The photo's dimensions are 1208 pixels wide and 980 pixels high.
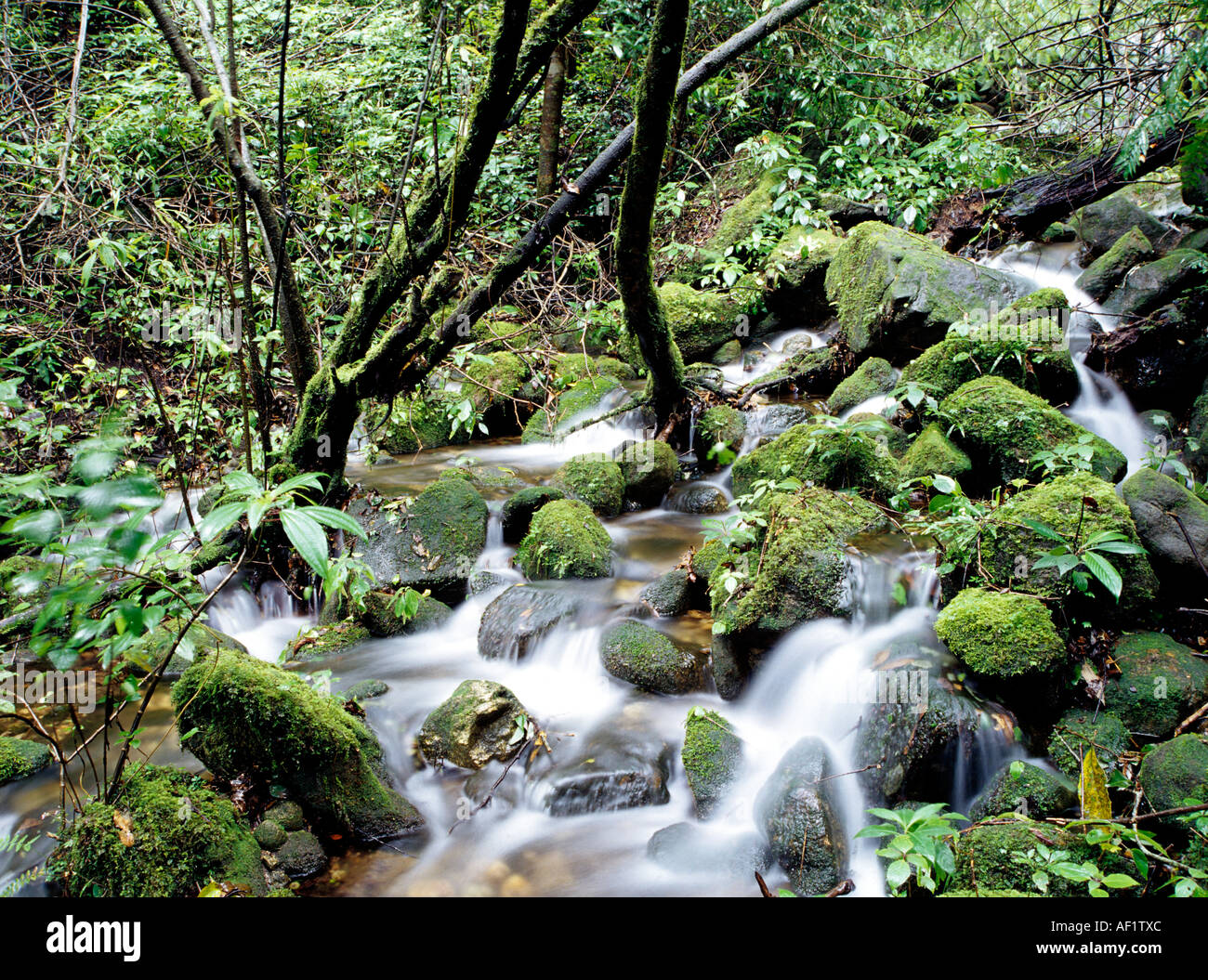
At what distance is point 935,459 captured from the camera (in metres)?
5.41

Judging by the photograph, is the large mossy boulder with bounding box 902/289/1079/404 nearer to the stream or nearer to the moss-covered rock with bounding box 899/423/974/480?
the stream

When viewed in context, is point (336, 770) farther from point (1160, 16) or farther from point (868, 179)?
point (868, 179)

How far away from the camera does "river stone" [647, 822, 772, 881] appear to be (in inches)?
132

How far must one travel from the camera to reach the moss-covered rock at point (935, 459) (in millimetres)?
5336

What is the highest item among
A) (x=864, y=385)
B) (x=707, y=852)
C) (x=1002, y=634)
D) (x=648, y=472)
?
(x=864, y=385)

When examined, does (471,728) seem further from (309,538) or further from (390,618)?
(309,538)

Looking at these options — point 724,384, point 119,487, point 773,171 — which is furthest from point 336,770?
point 773,171

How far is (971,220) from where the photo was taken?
31.6 ft

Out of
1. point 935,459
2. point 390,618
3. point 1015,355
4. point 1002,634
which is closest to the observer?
point 1002,634

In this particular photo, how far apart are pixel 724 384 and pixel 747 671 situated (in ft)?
15.7

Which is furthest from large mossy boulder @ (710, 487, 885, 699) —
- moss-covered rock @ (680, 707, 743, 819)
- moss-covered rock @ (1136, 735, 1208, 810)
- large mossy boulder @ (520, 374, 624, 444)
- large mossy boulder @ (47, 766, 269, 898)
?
large mossy boulder @ (520, 374, 624, 444)

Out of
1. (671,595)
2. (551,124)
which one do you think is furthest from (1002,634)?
(551,124)

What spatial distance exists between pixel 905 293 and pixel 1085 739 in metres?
5.34

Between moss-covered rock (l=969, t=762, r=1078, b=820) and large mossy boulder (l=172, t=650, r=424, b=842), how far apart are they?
2.87 metres
